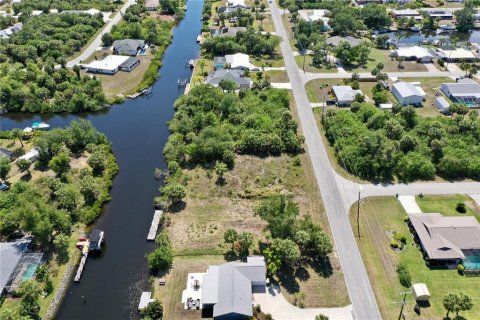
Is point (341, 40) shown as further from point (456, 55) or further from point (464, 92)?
point (464, 92)

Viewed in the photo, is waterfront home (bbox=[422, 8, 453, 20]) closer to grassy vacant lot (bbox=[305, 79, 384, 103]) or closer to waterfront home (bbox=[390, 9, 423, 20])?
waterfront home (bbox=[390, 9, 423, 20])

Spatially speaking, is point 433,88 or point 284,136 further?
point 433,88

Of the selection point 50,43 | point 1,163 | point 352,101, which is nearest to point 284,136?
point 352,101

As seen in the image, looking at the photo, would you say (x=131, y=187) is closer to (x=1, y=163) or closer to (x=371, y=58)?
(x=1, y=163)

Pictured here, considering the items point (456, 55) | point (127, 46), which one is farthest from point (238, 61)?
point (456, 55)

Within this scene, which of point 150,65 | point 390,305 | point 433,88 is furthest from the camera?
point 150,65

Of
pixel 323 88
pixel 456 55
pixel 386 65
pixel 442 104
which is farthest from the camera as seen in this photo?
pixel 456 55

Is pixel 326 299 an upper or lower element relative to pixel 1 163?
lower

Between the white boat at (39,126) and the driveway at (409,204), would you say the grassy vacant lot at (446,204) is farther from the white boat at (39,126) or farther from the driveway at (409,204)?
the white boat at (39,126)
